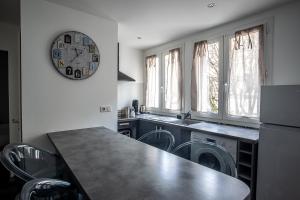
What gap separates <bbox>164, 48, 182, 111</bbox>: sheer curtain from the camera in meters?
3.38

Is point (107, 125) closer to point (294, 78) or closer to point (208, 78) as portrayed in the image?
point (208, 78)

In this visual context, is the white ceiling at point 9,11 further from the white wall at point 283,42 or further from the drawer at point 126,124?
the white wall at point 283,42

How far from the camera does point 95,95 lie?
252 cm

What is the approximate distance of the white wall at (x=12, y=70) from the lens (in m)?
2.81

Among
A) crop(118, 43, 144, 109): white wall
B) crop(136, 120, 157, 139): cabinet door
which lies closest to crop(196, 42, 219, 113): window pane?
crop(136, 120, 157, 139): cabinet door

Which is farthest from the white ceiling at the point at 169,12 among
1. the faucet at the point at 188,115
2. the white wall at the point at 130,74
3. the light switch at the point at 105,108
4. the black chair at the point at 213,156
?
the black chair at the point at 213,156

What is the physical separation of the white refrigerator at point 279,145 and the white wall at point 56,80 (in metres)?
1.99

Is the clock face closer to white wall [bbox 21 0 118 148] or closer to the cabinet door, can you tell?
white wall [bbox 21 0 118 148]

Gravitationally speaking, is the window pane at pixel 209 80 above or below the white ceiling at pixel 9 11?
below

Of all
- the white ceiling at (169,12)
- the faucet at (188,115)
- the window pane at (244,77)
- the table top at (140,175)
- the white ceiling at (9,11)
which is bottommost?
the table top at (140,175)

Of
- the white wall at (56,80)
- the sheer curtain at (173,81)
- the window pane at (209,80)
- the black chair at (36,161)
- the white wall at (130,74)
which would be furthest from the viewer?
the white wall at (130,74)

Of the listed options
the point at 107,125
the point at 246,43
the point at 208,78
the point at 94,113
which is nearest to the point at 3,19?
the point at 94,113

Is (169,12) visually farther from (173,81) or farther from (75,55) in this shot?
(173,81)

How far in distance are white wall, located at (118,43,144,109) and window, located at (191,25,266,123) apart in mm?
1555
